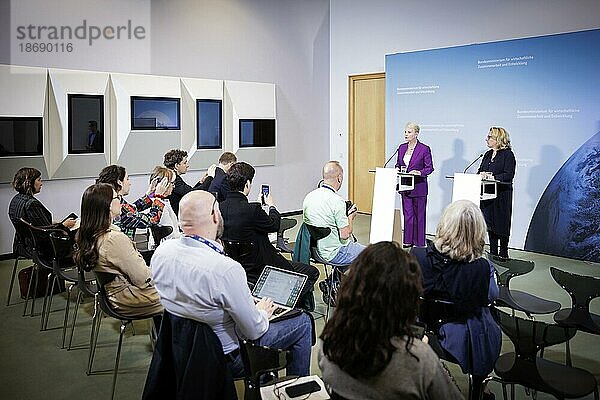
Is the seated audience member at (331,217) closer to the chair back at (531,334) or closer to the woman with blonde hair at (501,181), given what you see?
the chair back at (531,334)

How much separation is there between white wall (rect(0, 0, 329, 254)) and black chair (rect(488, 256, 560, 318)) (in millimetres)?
6165

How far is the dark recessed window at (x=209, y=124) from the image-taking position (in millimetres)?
10008

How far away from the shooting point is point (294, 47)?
11406 mm

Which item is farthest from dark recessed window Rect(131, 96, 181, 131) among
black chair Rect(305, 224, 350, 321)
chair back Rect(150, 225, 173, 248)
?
black chair Rect(305, 224, 350, 321)

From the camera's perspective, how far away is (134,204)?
563cm

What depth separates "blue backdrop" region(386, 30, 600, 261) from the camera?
7.68 m

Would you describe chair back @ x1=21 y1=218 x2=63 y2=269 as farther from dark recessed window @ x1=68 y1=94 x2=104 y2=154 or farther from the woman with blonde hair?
the woman with blonde hair

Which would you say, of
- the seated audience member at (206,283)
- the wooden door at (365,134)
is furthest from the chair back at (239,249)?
the wooden door at (365,134)

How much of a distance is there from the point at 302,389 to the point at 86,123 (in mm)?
6795

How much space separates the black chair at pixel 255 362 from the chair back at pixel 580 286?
1791mm

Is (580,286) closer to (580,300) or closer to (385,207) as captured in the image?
(580,300)

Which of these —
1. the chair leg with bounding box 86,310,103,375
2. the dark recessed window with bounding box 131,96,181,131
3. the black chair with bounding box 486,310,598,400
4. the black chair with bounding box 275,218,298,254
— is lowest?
the chair leg with bounding box 86,310,103,375

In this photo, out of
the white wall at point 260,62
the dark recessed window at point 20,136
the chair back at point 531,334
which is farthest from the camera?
the white wall at point 260,62

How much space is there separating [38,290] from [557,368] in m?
5.00
